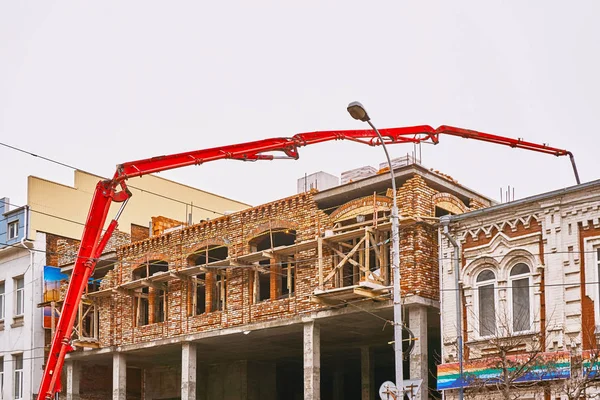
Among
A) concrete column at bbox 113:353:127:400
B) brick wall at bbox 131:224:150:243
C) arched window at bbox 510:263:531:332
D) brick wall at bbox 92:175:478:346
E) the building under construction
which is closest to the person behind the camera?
arched window at bbox 510:263:531:332

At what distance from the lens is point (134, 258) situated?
4181 centimetres

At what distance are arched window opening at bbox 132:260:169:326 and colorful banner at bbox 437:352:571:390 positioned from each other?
1653cm

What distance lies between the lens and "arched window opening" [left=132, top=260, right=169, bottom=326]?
40.8m

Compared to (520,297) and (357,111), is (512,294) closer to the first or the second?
(520,297)

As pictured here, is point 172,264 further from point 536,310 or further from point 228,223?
point 536,310

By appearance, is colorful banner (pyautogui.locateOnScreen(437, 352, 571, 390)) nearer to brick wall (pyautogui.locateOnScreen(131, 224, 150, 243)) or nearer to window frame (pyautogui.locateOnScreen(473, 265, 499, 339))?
window frame (pyautogui.locateOnScreen(473, 265, 499, 339))

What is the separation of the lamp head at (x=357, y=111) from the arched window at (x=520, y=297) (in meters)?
8.79

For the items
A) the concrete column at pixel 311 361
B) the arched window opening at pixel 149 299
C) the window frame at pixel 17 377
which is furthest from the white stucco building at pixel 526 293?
the window frame at pixel 17 377

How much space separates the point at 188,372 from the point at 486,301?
14609 mm

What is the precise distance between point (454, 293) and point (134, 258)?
17.2 m

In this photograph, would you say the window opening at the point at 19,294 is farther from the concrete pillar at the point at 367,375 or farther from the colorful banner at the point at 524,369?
the colorful banner at the point at 524,369

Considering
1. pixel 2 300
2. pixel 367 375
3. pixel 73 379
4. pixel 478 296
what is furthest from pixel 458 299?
pixel 2 300

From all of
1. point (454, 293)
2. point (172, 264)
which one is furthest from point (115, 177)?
point (454, 293)

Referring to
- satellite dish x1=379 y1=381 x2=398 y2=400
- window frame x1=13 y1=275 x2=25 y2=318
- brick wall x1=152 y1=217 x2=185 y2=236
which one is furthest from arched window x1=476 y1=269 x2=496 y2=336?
window frame x1=13 y1=275 x2=25 y2=318
